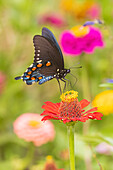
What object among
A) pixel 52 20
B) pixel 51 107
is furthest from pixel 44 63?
pixel 52 20

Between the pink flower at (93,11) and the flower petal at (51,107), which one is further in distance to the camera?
the pink flower at (93,11)

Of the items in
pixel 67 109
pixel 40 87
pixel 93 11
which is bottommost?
pixel 67 109

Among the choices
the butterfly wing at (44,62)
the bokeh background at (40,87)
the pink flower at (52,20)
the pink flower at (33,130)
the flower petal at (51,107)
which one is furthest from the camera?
the pink flower at (52,20)

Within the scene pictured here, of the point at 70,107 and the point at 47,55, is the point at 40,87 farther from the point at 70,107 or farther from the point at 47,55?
the point at 70,107

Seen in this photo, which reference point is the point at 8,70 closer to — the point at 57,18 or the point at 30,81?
the point at 57,18

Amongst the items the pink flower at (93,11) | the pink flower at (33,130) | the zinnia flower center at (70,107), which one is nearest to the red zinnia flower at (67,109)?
the zinnia flower center at (70,107)

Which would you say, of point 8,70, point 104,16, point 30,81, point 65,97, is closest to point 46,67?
point 30,81

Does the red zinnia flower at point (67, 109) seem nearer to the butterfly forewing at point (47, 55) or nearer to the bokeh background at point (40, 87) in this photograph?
the butterfly forewing at point (47, 55)
